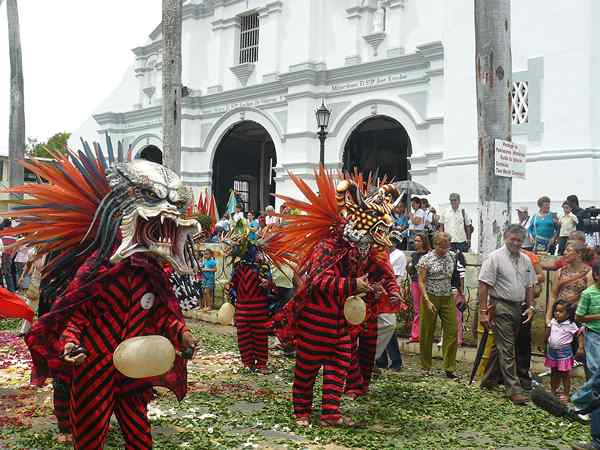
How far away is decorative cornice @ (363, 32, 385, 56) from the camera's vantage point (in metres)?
18.8

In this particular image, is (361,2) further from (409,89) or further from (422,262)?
(422,262)

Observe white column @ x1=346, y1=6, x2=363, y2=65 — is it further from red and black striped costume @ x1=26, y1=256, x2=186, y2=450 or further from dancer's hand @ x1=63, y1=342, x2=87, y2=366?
dancer's hand @ x1=63, y1=342, x2=87, y2=366

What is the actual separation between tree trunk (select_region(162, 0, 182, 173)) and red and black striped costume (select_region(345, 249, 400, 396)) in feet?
19.6

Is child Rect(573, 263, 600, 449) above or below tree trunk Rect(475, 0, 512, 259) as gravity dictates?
below

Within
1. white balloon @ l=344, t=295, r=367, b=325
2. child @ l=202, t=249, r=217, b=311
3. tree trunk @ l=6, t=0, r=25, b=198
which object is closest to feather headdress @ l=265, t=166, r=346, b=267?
white balloon @ l=344, t=295, r=367, b=325

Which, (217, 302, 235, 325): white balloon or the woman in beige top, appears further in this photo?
(217, 302, 235, 325): white balloon

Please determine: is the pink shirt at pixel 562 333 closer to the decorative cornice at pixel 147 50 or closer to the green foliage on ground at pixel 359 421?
the green foliage on ground at pixel 359 421

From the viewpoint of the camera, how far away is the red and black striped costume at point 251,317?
7754 millimetres

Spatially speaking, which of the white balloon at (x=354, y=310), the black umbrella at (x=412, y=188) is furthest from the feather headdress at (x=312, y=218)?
the black umbrella at (x=412, y=188)

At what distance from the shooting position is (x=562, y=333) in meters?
6.58

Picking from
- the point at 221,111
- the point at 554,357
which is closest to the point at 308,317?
Result: the point at 554,357

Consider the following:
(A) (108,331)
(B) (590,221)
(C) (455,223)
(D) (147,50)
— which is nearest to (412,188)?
(C) (455,223)

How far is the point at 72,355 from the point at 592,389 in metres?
3.81

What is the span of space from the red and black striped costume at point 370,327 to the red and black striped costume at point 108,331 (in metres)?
2.43
